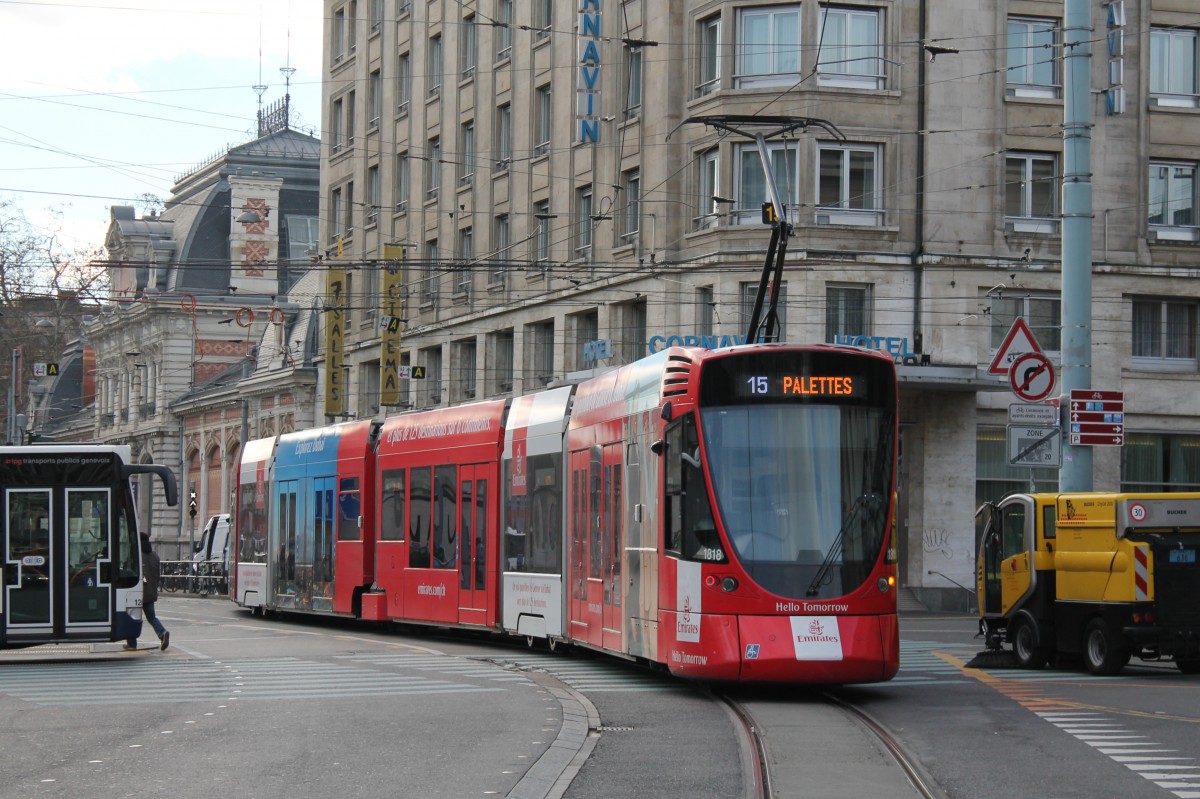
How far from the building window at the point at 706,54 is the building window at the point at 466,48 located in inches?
482

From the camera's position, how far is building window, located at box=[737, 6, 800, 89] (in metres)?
37.4

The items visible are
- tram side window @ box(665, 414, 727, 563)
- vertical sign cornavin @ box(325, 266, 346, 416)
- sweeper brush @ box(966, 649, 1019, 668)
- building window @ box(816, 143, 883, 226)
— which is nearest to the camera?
tram side window @ box(665, 414, 727, 563)

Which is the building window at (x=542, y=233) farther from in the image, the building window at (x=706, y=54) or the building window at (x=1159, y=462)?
the building window at (x=1159, y=462)

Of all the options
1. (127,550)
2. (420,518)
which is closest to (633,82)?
(420,518)

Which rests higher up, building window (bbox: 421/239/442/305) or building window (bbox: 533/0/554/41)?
building window (bbox: 533/0/554/41)


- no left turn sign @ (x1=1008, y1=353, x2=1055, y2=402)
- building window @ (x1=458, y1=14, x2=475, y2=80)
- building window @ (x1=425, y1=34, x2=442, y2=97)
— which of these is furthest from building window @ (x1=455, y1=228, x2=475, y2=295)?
no left turn sign @ (x1=1008, y1=353, x2=1055, y2=402)

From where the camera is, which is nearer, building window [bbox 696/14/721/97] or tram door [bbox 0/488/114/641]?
tram door [bbox 0/488/114/641]

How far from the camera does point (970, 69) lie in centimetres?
3788

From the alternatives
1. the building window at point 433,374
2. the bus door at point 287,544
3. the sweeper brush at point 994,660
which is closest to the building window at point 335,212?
the building window at point 433,374

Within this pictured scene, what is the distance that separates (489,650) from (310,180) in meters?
64.8

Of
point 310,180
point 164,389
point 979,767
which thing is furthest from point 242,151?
point 979,767

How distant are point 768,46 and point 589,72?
16.5 ft

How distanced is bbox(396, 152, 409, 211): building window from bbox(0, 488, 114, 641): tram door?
32.5 meters

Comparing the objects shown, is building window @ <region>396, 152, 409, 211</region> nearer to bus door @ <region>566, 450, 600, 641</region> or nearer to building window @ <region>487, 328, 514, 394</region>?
building window @ <region>487, 328, 514, 394</region>
